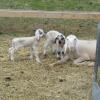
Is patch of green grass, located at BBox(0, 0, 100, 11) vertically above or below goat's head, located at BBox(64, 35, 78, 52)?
above

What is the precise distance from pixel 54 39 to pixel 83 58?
60 centimetres

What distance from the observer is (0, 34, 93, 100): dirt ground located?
6562 millimetres

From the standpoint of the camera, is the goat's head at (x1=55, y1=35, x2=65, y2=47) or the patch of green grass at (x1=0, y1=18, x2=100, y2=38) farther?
the patch of green grass at (x1=0, y1=18, x2=100, y2=38)

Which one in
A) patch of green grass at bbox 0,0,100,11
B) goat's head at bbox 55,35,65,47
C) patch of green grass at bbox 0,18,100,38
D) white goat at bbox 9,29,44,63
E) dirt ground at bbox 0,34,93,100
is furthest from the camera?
patch of green grass at bbox 0,0,100,11

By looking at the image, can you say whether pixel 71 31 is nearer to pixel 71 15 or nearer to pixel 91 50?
pixel 71 15

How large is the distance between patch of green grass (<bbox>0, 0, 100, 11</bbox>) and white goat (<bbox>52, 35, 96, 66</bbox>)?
15.0ft

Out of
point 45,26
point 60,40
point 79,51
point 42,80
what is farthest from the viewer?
point 45,26

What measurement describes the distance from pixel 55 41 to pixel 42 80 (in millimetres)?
1386

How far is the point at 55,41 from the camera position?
27.7 feet

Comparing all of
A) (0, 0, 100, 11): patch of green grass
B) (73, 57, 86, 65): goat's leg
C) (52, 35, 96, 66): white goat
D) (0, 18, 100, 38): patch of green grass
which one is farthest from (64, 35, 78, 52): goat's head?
(0, 0, 100, 11): patch of green grass

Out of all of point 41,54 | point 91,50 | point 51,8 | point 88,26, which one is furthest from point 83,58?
point 51,8

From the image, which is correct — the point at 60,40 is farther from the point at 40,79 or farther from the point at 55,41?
the point at 40,79

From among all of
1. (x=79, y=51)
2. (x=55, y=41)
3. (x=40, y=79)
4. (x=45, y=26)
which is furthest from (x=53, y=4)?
(x=40, y=79)

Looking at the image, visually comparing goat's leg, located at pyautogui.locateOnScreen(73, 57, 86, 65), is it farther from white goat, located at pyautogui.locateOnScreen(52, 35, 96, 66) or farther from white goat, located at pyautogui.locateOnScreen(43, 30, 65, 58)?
white goat, located at pyautogui.locateOnScreen(43, 30, 65, 58)
